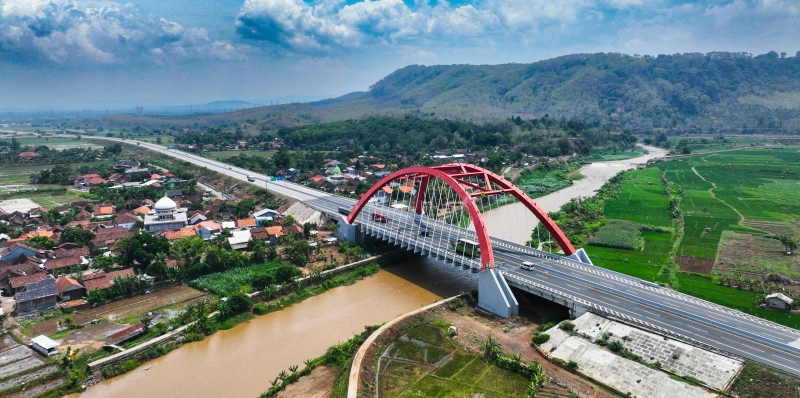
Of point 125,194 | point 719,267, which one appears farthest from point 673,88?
point 125,194

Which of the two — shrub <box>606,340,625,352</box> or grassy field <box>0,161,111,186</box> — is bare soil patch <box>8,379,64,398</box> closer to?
shrub <box>606,340,625,352</box>

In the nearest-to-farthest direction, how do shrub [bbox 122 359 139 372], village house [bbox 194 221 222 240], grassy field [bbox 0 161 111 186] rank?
shrub [bbox 122 359 139 372]
village house [bbox 194 221 222 240]
grassy field [bbox 0 161 111 186]

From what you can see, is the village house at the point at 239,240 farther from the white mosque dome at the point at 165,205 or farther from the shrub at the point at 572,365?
the shrub at the point at 572,365

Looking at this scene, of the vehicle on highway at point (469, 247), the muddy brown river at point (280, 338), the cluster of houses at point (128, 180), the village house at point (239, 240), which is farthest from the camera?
the cluster of houses at point (128, 180)

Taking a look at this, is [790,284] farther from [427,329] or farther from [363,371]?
[363,371]

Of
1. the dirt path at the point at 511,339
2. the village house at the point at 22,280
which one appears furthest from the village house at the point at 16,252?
the dirt path at the point at 511,339

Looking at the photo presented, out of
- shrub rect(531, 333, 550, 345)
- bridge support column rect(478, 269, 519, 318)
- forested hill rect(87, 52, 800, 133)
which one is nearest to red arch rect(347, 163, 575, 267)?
bridge support column rect(478, 269, 519, 318)
